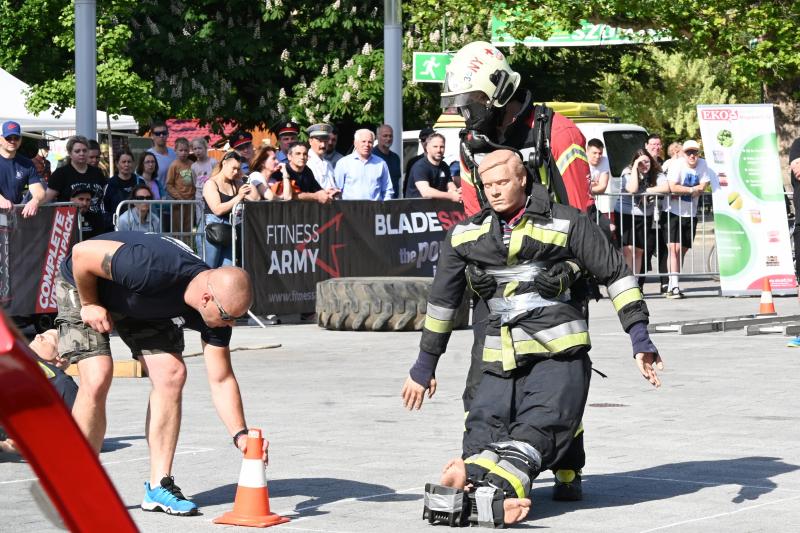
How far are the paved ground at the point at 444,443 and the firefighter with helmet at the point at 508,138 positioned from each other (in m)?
0.56

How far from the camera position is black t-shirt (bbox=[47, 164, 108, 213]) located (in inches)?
574

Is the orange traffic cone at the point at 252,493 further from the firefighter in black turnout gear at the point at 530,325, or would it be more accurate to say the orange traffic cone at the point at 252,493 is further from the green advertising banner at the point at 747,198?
the green advertising banner at the point at 747,198

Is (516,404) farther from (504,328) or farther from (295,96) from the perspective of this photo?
(295,96)

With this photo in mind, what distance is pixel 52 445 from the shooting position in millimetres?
1370

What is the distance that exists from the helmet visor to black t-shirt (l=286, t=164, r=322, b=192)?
9.93 metres

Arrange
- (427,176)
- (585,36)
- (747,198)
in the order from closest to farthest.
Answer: (747,198) < (427,176) < (585,36)

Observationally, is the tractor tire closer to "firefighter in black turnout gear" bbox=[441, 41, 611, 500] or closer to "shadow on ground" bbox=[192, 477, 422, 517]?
"shadow on ground" bbox=[192, 477, 422, 517]

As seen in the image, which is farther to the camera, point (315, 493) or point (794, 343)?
point (794, 343)

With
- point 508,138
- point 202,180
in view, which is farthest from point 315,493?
point 202,180

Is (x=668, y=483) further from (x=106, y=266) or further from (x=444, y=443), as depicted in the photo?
(x=106, y=266)

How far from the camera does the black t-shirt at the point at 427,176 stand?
18.1 m

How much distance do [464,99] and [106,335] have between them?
180cm

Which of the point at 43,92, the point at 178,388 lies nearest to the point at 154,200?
the point at 178,388

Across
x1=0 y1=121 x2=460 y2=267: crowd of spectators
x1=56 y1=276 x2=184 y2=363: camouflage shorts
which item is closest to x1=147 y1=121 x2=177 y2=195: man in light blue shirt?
x1=0 y1=121 x2=460 y2=267: crowd of spectators
